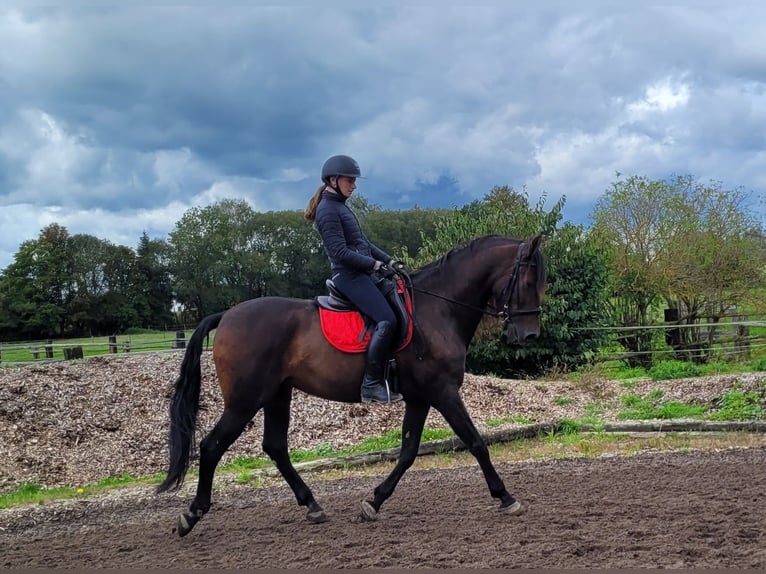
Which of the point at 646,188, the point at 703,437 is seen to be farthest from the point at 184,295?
the point at 703,437

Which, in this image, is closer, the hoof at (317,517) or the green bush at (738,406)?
the hoof at (317,517)

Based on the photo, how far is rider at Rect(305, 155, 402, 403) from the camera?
222 inches

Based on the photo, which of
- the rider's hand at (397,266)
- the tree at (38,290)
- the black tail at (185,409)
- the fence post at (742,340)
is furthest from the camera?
the tree at (38,290)

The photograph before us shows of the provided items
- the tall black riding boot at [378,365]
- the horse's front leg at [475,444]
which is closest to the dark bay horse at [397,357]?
the horse's front leg at [475,444]

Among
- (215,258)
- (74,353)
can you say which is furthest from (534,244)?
(215,258)

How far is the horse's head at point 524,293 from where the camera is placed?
580cm

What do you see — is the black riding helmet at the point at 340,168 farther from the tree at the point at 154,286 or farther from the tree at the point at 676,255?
the tree at the point at 154,286

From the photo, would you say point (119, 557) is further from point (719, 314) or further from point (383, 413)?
point (719, 314)

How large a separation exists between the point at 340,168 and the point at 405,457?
104 inches

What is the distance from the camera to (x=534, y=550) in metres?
4.51

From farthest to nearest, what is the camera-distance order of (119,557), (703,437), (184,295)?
1. (184,295)
2. (703,437)
3. (119,557)

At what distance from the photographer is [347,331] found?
5762 millimetres

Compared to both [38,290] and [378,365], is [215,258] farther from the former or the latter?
[378,365]

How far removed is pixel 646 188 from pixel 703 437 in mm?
14263
